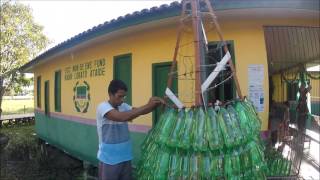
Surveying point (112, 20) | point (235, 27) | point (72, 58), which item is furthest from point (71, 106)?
point (235, 27)

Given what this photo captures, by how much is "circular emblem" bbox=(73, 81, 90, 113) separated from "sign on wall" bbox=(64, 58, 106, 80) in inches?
9.0

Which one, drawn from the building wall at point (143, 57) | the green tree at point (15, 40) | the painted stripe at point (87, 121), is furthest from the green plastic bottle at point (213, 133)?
the green tree at point (15, 40)

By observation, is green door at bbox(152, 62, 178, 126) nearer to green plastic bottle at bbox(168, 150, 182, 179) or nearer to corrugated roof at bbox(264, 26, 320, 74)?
corrugated roof at bbox(264, 26, 320, 74)

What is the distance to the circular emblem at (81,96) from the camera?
888cm

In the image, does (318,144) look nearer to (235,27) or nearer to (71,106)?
(235,27)

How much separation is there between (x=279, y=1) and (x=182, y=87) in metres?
2.00

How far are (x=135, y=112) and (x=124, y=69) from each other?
3701 millimetres

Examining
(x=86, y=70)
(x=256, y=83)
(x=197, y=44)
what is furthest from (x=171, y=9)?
(x=86, y=70)

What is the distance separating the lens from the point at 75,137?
31.9 ft

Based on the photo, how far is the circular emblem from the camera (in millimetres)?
8883

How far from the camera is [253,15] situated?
5363mm

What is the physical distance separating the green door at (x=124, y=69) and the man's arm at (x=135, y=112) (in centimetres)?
321

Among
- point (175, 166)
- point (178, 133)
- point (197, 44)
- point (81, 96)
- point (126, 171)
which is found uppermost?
point (197, 44)

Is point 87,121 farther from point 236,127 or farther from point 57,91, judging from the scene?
point 236,127
